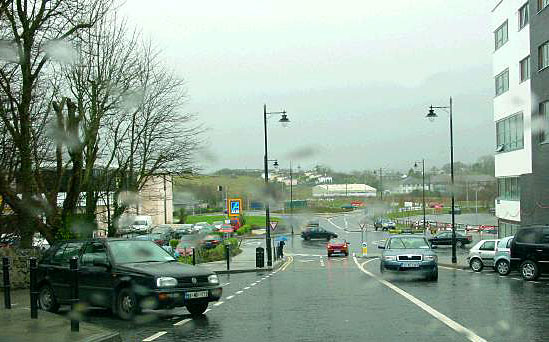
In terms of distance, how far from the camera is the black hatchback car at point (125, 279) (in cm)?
1193

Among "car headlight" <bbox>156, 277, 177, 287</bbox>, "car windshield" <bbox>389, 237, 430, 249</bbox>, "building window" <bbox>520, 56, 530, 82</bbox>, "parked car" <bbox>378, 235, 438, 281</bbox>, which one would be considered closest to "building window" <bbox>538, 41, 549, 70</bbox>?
"building window" <bbox>520, 56, 530, 82</bbox>

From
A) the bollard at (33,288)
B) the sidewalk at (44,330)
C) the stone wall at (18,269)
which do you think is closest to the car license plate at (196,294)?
the sidewalk at (44,330)

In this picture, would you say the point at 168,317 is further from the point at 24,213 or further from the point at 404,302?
the point at 24,213

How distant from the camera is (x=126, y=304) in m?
12.4

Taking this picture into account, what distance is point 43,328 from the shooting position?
10.6 metres

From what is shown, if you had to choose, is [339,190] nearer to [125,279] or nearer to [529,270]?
[529,270]

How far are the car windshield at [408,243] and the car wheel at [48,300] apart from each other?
43.8ft

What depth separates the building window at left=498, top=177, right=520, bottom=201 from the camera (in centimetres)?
4224

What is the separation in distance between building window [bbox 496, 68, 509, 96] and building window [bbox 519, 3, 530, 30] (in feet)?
11.5

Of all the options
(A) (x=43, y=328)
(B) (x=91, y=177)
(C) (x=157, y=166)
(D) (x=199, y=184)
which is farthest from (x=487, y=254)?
(A) (x=43, y=328)

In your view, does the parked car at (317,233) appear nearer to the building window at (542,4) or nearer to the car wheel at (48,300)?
the building window at (542,4)

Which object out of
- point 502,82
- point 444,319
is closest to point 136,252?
point 444,319

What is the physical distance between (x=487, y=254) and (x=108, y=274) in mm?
20859

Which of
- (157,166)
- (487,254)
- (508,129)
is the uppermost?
(508,129)
